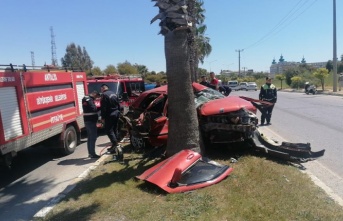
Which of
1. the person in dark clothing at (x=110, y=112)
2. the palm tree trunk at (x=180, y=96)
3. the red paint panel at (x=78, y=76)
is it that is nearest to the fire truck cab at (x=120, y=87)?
the red paint panel at (x=78, y=76)

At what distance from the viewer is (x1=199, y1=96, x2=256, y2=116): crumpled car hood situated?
294 inches

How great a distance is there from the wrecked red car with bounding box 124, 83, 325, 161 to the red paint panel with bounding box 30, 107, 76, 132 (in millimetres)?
1861

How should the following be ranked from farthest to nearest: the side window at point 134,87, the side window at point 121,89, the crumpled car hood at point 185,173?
1. the side window at point 134,87
2. the side window at point 121,89
3. the crumpled car hood at point 185,173

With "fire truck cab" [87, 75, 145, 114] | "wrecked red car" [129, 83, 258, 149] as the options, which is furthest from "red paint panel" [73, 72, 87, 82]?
"wrecked red car" [129, 83, 258, 149]

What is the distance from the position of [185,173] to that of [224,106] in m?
2.28

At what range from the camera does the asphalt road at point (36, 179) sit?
5.77 m

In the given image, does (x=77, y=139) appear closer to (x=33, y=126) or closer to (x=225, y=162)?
(x=33, y=126)

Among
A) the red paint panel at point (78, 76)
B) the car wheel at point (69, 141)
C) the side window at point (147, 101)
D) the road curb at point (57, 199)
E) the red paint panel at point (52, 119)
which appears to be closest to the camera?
the road curb at point (57, 199)

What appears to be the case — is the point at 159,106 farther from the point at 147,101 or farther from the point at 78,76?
the point at 78,76

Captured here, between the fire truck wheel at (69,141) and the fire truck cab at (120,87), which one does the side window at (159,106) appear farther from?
the fire truck cab at (120,87)

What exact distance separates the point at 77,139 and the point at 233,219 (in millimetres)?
6756

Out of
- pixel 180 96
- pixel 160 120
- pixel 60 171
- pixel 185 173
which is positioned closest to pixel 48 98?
pixel 60 171

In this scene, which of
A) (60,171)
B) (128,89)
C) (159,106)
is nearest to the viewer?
(60,171)

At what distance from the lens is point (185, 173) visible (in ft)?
19.1
